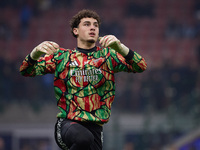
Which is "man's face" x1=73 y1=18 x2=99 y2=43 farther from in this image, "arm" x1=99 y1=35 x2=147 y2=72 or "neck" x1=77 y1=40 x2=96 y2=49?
"arm" x1=99 y1=35 x2=147 y2=72

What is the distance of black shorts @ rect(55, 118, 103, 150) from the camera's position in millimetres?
3768

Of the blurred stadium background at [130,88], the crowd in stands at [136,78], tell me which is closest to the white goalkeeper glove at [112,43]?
the blurred stadium background at [130,88]

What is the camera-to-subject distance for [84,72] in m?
4.13

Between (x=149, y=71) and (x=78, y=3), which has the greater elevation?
(x=78, y=3)

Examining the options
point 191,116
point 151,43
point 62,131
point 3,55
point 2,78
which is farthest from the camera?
point 151,43

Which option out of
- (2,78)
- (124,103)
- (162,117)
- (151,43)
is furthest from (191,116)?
(2,78)

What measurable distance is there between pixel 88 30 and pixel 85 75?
1.36 ft

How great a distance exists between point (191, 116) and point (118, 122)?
1835mm

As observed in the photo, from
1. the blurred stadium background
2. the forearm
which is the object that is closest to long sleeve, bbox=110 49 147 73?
the forearm

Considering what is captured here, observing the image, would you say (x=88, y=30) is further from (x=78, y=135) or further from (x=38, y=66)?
(x=78, y=135)

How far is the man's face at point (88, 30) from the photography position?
13.7 feet

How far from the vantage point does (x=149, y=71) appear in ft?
42.1

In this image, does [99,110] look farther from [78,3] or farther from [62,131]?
[78,3]

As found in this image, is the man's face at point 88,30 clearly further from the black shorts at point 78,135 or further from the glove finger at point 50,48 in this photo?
the black shorts at point 78,135
